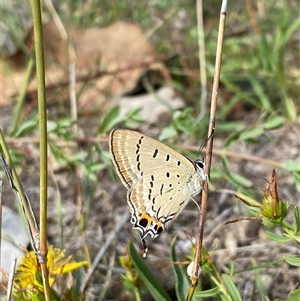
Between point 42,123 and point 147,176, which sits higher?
point 42,123

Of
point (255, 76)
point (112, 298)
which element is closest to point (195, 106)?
point (255, 76)

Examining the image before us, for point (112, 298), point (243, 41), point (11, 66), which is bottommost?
point (112, 298)

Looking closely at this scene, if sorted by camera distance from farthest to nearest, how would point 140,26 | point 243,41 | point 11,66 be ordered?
point 140,26, point 11,66, point 243,41

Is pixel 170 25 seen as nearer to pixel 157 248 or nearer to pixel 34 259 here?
pixel 157 248

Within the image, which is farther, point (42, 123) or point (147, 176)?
point (147, 176)

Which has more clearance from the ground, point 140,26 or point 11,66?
point 140,26

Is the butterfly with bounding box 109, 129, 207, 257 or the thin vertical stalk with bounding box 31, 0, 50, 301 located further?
the butterfly with bounding box 109, 129, 207, 257

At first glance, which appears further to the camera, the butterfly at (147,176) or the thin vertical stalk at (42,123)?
the butterfly at (147,176)

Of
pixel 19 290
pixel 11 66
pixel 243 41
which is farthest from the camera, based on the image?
pixel 11 66
